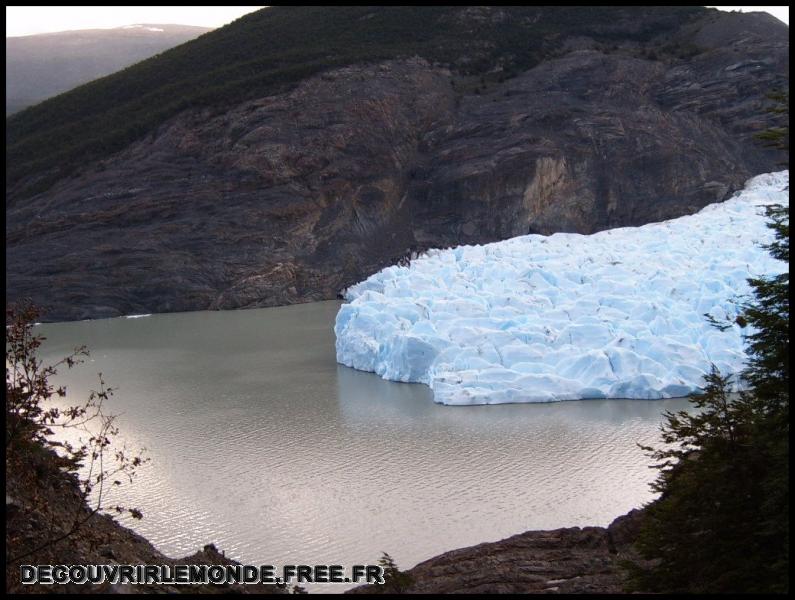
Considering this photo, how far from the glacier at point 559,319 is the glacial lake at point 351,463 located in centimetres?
33

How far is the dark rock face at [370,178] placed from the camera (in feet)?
83.4

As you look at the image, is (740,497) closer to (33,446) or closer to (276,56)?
(33,446)

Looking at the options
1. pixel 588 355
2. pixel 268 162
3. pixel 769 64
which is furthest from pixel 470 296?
pixel 769 64

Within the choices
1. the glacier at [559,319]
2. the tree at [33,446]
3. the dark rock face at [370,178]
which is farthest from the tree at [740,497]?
the dark rock face at [370,178]

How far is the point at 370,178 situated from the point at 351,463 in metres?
20.7

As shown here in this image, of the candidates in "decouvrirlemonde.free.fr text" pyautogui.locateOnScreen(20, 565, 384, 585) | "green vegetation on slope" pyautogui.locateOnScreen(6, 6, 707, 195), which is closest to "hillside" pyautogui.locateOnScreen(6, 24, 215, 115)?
"green vegetation on slope" pyautogui.locateOnScreen(6, 6, 707, 195)

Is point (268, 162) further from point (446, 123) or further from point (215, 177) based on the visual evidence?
point (446, 123)

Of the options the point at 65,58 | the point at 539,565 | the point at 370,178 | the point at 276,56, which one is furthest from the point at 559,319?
the point at 65,58

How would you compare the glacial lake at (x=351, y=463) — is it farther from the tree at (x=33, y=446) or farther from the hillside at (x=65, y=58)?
the hillside at (x=65, y=58)

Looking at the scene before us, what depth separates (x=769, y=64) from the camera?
102ft

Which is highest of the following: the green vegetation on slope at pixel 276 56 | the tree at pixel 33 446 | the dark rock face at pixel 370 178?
the green vegetation on slope at pixel 276 56

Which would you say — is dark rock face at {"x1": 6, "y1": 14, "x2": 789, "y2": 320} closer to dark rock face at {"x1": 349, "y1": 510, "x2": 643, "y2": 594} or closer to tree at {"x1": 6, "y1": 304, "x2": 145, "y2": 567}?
tree at {"x1": 6, "y1": 304, "x2": 145, "y2": 567}

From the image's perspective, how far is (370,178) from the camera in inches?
1153

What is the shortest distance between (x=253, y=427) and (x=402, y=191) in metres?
19.7
